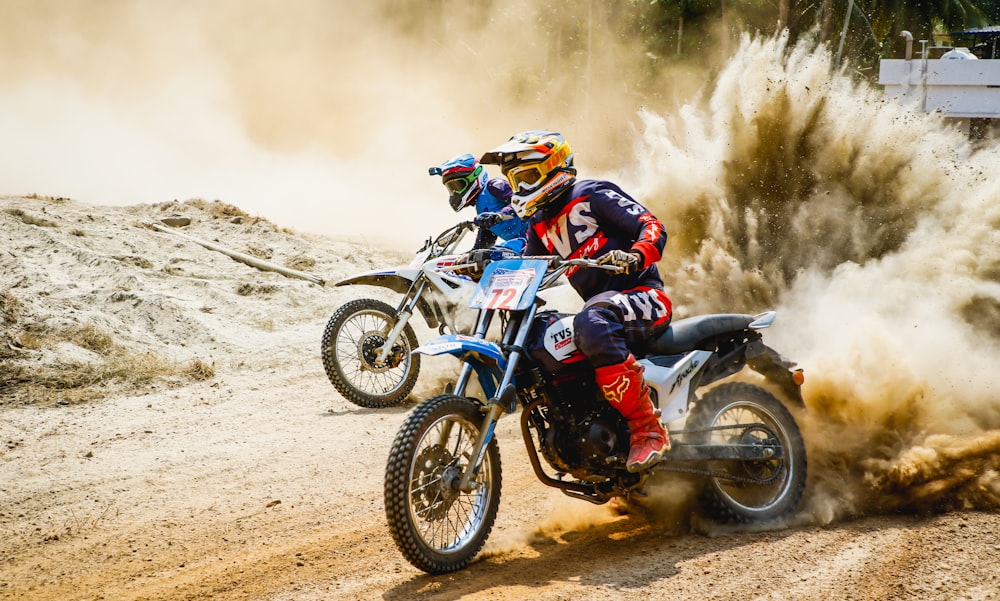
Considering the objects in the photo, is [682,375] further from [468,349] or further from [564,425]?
[468,349]

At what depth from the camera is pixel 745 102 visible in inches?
340

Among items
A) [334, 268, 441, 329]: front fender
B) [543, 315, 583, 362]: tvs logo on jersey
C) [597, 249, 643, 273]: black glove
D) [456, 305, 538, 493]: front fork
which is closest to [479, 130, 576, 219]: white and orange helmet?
[597, 249, 643, 273]: black glove

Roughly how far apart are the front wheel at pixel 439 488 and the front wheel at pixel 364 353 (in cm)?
357

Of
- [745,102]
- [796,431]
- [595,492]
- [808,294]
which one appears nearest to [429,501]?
[595,492]

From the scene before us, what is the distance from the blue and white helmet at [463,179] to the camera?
8.50 metres

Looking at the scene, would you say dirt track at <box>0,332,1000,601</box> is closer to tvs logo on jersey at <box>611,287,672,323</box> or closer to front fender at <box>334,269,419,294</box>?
tvs logo on jersey at <box>611,287,672,323</box>

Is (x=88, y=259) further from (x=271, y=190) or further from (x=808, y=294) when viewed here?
(x=271, y=190)

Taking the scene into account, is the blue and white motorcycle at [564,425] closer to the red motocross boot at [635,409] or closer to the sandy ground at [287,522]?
the red motocross boot at [635,409]

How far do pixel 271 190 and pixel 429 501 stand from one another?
78.9ft

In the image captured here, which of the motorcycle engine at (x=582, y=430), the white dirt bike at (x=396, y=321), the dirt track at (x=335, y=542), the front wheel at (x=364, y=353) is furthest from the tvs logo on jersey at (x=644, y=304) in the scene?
the front wheel at (x=364, y=353)

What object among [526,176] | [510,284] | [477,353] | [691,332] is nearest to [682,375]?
[691,332]

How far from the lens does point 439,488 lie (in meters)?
4.54

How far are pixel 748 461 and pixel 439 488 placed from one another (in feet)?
6.25

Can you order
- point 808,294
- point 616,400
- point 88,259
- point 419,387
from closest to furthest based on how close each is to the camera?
point 616,400 → point 808,294 → point 419,387 → point 88,259
